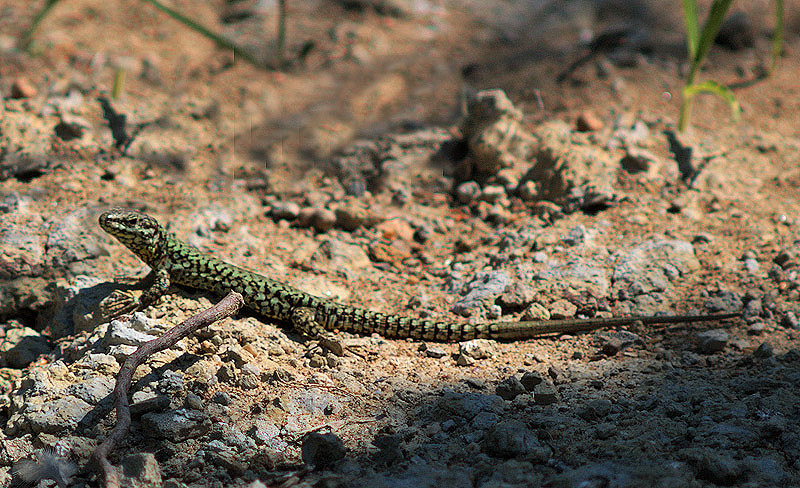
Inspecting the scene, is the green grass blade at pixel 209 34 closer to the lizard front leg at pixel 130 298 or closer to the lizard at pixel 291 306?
the lizard at pixel 291 306

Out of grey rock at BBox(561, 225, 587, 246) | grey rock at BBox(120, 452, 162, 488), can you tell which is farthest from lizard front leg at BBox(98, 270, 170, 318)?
grey rock at BBox(561, 225, 587, 246)

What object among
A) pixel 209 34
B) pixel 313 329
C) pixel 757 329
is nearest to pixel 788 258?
pixel 757 329

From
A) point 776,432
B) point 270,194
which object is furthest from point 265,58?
point 776,432

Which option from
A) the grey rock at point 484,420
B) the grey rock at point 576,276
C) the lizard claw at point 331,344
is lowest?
the lizard claw at point 331,344

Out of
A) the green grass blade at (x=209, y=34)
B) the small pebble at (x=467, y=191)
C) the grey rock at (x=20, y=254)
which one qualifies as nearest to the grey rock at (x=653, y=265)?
the small pebble at (x=467, y=191)

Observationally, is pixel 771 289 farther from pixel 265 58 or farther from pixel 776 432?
pixel 265 58

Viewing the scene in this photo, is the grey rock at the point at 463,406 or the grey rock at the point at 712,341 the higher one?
the grey rock at the point at 712,341

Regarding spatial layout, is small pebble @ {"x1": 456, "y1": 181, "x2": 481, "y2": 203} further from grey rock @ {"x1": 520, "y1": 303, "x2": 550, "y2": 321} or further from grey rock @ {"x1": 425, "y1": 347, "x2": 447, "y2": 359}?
grey rock @ {"x1": 425, "y1": 347, "x2": 447, "y2": 359}
